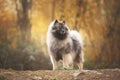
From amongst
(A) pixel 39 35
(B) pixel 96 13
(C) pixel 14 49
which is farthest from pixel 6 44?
(B) pixel 96 13

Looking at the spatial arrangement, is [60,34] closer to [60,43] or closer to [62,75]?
[60,43]

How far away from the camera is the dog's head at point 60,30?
694 centimetres

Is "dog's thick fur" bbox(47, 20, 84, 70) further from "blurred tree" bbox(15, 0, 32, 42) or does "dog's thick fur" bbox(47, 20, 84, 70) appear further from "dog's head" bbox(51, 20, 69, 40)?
"blurred tree" bbox(15, 0, 32, 42)

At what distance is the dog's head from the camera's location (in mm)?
6941

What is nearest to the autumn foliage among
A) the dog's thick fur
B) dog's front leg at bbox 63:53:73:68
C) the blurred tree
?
the blurred tree

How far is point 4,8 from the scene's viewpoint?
8.06m

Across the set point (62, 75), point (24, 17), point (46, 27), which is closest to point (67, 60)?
point (62, 75)

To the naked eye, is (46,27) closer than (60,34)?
No

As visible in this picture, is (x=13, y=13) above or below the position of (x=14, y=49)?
above

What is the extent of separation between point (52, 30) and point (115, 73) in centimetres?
170

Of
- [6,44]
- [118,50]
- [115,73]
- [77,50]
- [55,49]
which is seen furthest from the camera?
[118,50]

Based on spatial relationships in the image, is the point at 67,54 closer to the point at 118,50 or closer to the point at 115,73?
the point at 115,73

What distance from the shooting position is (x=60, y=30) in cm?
697

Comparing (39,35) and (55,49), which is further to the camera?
(39,35)
